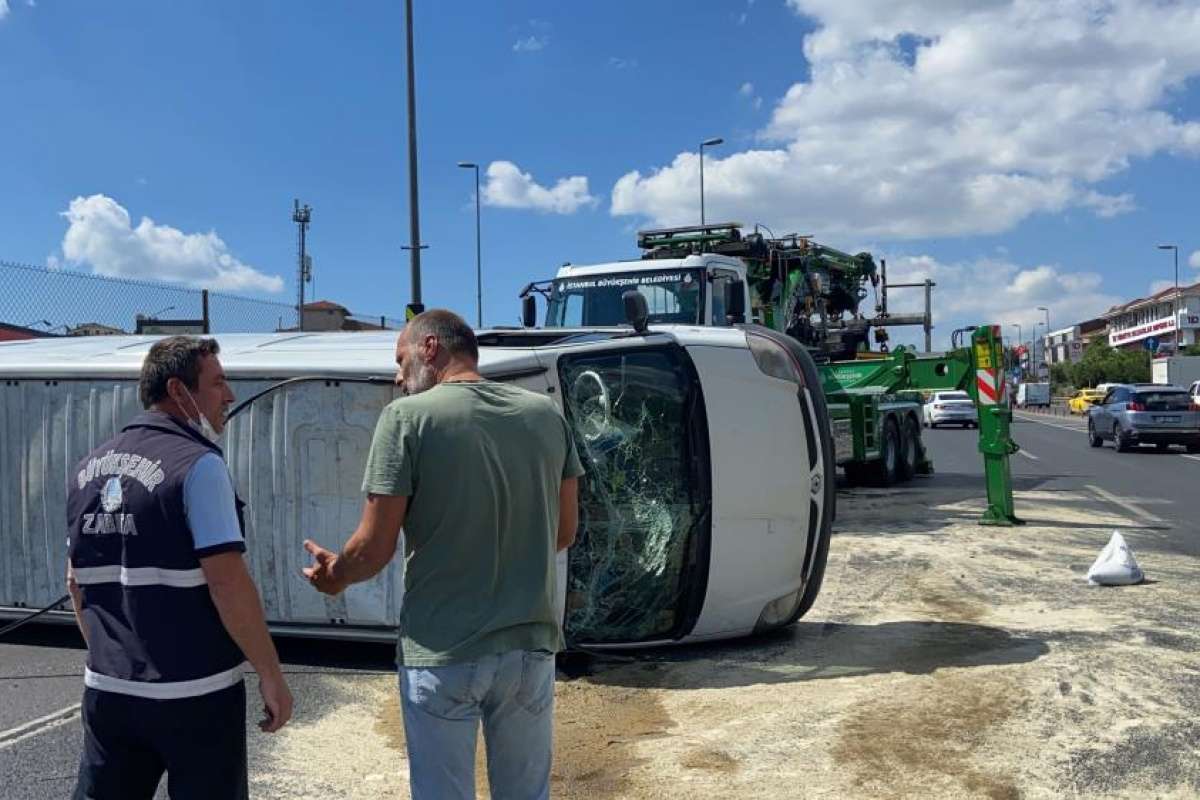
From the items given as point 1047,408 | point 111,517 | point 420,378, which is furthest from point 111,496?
point 1047,408

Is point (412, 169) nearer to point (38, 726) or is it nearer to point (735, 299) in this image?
point (735, 299)

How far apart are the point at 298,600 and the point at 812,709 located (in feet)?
9.90

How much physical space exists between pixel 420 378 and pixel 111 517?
0.87 metres

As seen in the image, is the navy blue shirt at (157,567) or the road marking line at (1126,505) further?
the road marking line at (1126,505)

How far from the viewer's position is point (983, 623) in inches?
281

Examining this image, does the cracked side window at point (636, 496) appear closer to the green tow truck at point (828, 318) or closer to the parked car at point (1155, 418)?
the green tow truck at point (828, 318)

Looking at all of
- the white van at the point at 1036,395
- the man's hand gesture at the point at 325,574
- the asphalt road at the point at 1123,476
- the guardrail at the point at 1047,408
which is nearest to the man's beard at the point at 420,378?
the man's hand gesture at the point at 325,574

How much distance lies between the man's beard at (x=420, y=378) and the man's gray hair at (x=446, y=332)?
7cm

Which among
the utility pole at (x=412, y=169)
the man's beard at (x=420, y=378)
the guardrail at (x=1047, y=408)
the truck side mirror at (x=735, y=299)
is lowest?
the guardrail at (x=1047, y=408)

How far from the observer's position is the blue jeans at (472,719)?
273 cm

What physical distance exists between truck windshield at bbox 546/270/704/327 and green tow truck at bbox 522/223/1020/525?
1 centimetres

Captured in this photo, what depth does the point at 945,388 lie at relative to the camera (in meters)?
13.7

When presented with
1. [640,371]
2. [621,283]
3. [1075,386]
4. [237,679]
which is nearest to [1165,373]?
[1075,386]

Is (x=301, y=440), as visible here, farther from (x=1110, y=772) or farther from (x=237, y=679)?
(x=1110, y=772)
